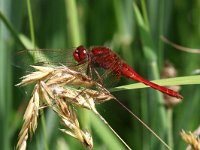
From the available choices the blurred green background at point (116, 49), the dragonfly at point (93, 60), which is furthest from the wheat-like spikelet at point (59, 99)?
the dragonfly at point (93, 60)

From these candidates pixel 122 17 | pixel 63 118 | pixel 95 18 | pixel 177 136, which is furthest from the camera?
pixel 95 18

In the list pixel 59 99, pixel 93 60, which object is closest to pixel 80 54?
pixel 93 60

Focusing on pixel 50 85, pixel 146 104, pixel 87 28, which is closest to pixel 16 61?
pixel 146 104

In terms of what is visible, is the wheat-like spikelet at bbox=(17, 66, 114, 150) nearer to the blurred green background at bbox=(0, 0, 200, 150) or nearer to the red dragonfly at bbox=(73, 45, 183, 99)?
the blurred green background at bbox=(0, 0, 200, 150)

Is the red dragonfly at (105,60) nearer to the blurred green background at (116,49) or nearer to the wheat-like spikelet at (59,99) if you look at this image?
the blurred green background at (116,49)

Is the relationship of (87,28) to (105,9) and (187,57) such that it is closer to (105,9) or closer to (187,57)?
(105,9)

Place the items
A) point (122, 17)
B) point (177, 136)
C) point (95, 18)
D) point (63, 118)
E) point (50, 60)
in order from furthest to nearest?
point (95, 18), point (122, 17), point (177, 136), point (50, 60), point (63, 118)

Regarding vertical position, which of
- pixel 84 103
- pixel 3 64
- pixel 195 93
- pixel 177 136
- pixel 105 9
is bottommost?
pixel 177 136

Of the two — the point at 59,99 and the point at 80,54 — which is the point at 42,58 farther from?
the point at 59,99
